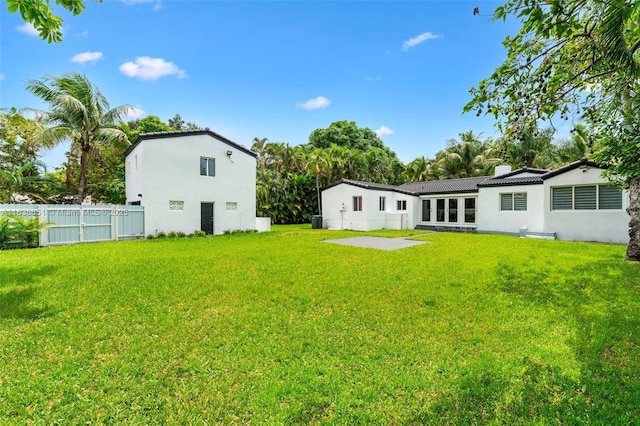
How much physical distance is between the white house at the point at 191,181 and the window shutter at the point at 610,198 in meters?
18.4

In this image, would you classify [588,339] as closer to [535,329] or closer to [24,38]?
[535,329]

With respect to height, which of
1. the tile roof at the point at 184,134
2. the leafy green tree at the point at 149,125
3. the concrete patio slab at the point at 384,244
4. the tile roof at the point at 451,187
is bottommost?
the concrete patio slab at the point at 384,244

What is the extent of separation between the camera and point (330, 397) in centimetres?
288

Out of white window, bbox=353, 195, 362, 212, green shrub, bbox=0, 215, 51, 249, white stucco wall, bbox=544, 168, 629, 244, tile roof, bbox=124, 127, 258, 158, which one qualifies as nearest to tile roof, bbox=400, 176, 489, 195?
white stucco wall, bbox=544, 168, 629, 244

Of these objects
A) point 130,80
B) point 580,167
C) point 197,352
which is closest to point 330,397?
point 197,352

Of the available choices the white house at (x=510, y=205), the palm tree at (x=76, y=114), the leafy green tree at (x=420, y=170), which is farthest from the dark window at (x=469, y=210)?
the palm tree at (x=76, y=114)

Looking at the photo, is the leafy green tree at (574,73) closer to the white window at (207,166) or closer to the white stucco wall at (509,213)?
the white stucco wall at (509,213)

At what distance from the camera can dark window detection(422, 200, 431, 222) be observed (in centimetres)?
2102

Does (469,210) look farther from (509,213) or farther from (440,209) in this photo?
(509,213)

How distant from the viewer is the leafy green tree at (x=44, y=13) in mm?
4168

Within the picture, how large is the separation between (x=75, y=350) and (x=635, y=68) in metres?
8.83

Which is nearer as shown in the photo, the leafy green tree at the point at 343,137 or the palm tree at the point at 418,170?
the palm tree at the point at 418,170

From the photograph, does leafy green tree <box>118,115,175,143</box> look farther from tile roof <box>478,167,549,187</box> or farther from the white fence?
tile roof <box>478,167,549,187</box>

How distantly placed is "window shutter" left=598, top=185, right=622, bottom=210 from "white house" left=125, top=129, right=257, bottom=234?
18.4 m
